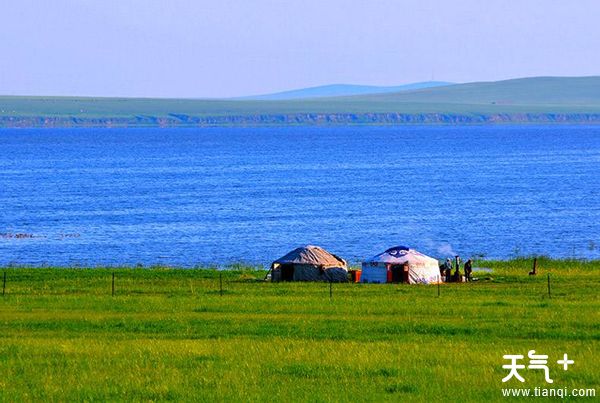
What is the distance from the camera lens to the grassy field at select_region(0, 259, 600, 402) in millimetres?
28734

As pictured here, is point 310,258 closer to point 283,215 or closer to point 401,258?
point 401,258

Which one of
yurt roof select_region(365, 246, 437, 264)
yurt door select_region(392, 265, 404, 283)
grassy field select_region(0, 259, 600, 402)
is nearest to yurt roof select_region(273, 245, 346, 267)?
yurt roof select_region(365, 246, 437, 264)

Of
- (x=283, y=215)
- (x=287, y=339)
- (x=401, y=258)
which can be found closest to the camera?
(x=287, y=339)

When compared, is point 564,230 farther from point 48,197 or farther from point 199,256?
point 48,197

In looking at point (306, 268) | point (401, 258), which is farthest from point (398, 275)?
point (306, 268)

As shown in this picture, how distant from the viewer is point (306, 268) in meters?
→ 64.1

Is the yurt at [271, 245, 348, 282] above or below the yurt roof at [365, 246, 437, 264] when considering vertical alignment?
below

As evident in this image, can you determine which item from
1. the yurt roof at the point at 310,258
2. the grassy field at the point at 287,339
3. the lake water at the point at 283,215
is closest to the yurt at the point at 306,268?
the yurt roof at the point at 310,258

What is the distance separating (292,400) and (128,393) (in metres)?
3.68

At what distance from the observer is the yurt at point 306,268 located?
208ft

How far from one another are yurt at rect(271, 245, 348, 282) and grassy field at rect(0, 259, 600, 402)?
9.43 ft

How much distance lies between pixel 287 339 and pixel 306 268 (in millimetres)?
26456

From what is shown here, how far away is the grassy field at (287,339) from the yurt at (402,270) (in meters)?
2.68

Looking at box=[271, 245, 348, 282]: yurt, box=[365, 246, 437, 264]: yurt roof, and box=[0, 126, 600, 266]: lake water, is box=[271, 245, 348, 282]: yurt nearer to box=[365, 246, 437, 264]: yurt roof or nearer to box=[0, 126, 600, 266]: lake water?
box=[365, 246, 437, 264]: yurt roof
